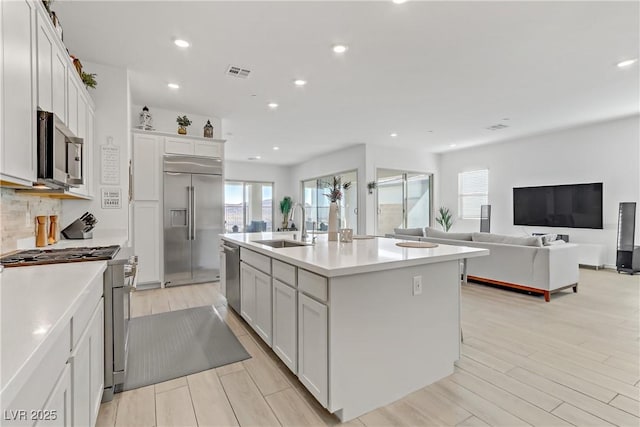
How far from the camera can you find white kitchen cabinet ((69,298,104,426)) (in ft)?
3.90

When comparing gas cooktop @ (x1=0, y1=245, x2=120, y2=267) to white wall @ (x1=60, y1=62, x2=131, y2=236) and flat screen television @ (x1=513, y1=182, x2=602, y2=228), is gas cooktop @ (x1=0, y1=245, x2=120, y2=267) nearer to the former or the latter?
white wall @ (x1=60, y1=62, x2=131, y2=236)

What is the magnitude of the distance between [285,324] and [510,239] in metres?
3.68

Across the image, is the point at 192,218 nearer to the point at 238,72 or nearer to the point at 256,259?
the point at 238,72

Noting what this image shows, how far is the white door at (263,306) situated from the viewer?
97.5 inches

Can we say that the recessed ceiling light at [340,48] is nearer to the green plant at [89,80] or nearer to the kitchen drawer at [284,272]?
the kitchen drawer at [284,272]

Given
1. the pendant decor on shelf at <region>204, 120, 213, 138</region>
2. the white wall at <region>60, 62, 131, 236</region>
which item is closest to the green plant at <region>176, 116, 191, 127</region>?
the pendant decor on shelf at <region>204, 120, 213, 138</region>

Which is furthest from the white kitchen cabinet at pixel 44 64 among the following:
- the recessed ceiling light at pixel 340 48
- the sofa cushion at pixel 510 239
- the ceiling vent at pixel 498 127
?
the ceiling vent at pixel 498 127

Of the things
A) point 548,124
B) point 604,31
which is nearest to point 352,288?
point 604,31

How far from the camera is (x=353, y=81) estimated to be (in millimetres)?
3928

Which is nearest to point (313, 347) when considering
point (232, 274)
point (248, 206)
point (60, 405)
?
point (60, 405)

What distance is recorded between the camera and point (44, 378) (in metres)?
0.86

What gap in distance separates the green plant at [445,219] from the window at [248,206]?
539 centimetres

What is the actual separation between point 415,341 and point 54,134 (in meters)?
2.54

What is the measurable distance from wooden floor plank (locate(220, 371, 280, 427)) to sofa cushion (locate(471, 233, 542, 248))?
12.8ft
